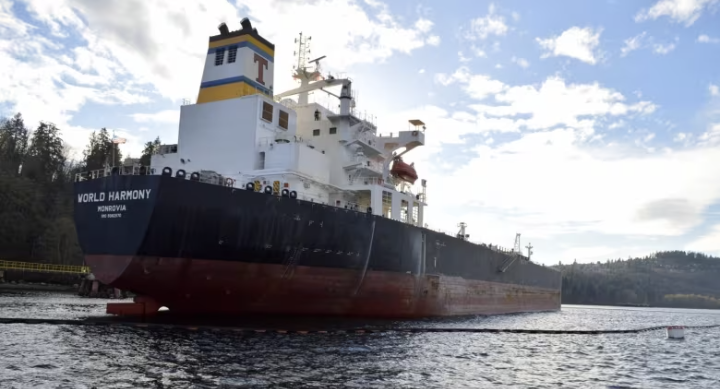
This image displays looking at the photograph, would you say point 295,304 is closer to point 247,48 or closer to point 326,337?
point 326,337

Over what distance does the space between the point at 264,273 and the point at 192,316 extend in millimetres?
2733

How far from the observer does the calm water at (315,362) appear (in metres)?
9.80

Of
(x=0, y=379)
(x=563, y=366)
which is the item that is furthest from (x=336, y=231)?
(x=0, y=379)

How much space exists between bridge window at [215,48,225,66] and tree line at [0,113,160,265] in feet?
89.7

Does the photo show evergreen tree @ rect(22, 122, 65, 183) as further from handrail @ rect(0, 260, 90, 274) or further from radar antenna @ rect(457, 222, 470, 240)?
radar antenna @ rect(457, 222, 470, 240)

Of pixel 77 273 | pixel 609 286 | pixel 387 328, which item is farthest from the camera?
pixel 609 286

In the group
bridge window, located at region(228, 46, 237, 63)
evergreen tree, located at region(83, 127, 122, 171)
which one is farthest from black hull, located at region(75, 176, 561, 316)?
evergreen tree, located at region(83, 127, 122, 171)

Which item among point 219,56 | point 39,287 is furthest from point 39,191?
point 219,56

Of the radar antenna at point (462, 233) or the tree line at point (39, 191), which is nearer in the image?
the radar antenna at point (462, 233)

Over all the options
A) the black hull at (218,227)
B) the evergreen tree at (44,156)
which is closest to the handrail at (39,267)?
the evergreen tree at (44,156)

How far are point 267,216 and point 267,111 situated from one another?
5.57 meters

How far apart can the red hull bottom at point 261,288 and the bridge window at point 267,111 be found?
656cm

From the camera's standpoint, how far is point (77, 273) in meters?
44.3

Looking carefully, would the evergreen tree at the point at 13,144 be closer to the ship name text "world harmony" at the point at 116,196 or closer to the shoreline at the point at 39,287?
the shoreline at the point at 39,287
